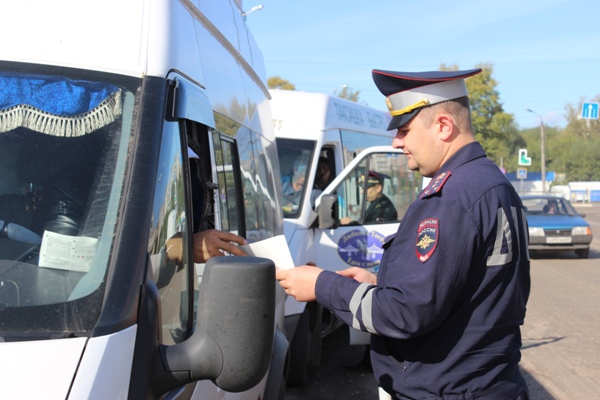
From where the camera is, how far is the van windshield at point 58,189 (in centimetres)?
188

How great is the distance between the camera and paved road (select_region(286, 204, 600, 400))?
6.49m

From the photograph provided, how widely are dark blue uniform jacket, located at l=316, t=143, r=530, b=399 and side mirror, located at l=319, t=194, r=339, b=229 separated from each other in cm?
382

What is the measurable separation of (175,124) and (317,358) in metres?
4.78

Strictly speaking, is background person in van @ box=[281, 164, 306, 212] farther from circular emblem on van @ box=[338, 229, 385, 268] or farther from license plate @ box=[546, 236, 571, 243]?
license plate @ box=[546, 236, 571, 243]

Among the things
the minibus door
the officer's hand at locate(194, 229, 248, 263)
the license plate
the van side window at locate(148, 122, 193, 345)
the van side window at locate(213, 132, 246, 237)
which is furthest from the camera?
the license plate

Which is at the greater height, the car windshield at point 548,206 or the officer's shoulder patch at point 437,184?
the officer's shoulder patch at point 437,184

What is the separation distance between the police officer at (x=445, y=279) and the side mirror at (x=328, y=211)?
372 centimetres

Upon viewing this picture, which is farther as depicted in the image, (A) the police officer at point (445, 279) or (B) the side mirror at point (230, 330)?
(A) the police officer at point (445, 279)

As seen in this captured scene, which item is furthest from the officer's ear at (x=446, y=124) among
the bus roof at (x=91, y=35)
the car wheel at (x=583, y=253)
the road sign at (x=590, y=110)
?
the road sign at (x=590, y=110)

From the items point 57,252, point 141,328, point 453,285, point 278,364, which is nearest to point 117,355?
point 141,328

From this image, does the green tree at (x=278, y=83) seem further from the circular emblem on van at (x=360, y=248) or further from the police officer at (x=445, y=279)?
the police officer at (x=445, y=279)

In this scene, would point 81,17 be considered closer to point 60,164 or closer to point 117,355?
point 60,164

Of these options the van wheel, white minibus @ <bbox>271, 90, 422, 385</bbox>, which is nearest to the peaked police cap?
white minibus @ <bbox>271, 90, 422, 385</bbox>

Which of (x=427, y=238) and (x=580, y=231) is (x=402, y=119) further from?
(x=580, y=231)
